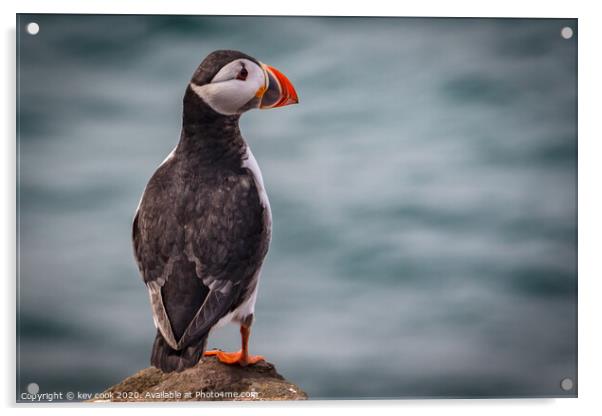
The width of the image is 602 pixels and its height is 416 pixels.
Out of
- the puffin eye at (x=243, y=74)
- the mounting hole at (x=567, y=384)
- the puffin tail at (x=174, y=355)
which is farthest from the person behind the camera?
the mounting hole at (x=567, y=384)

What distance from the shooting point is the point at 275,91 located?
250 centimetres

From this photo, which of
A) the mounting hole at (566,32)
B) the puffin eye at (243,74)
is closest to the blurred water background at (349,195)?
the mounting hole at (566,32)

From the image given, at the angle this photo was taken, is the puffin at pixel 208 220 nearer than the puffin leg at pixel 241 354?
Yes

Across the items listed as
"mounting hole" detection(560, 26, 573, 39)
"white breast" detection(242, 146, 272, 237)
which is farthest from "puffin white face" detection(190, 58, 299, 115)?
"mounting hole" detection(560, 26, 573, 39)

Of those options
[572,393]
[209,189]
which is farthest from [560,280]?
[209,189]

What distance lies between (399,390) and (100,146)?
139cm

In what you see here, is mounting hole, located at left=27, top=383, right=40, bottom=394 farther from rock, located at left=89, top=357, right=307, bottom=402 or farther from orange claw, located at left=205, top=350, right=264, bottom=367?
orange claw, located at left=205, top=350, right=264, bottom=367

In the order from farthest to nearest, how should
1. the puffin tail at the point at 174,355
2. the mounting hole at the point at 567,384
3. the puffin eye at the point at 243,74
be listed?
the mounting hole at the point at 567,384
the puffin eye at the point at 243,74
the puffin tail at the point at 174,355

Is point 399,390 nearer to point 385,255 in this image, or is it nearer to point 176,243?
point 385,255

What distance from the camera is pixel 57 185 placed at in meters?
2.50

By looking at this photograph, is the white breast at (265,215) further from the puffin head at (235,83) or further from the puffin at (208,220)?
the puffin head at (235,83)

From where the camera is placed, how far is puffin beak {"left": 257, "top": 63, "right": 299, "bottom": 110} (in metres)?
2.49

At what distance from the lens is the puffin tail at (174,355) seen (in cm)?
233

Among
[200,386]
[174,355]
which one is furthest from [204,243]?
[200,386]
